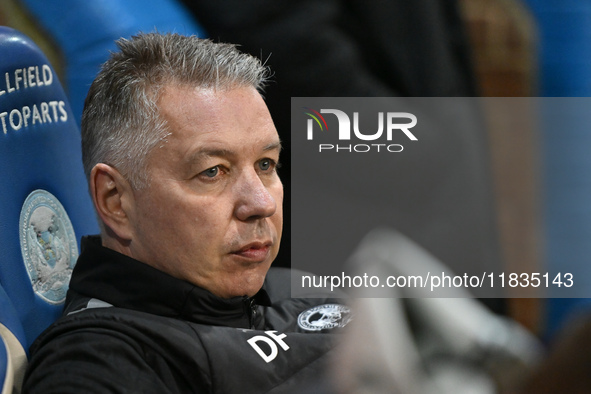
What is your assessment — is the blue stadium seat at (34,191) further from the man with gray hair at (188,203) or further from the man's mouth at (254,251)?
the man's mouth at (254,251)

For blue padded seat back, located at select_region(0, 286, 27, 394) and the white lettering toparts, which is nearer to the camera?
blue padded seat back, located at select_region(0, 286, 27, 394)

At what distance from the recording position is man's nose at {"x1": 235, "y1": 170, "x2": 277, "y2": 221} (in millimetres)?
1319

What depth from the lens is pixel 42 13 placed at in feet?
6.07

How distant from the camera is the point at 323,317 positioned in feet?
4.87

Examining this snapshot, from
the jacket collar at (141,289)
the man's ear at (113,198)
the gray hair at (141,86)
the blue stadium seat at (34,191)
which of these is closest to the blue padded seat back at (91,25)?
the blue stadium seat at (34,191)

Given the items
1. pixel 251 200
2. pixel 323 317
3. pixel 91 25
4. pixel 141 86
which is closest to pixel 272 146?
pixel 251 200

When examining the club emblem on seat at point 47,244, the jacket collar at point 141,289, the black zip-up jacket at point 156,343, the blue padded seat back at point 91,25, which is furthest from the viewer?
the blue padded seat back at point 91,25

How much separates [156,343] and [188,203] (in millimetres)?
258

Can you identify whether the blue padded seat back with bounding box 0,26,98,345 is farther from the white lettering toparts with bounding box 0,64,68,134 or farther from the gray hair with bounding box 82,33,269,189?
the gray hair with bounding box 82,33,269,189

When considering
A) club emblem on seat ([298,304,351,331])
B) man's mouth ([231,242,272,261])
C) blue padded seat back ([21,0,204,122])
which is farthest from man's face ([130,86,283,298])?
blue padded seat back ([21,0,204,122])

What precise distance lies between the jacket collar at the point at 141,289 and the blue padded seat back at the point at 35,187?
0.15 meters

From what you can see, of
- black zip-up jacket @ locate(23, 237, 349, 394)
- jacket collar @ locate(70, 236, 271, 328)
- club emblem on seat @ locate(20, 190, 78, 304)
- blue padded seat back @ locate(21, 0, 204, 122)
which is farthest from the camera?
blue padded seat back @ locate(21, 0, 204, 122)

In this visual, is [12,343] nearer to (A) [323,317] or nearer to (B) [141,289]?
(B) [141,289]

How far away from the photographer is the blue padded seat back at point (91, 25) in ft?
5.99
